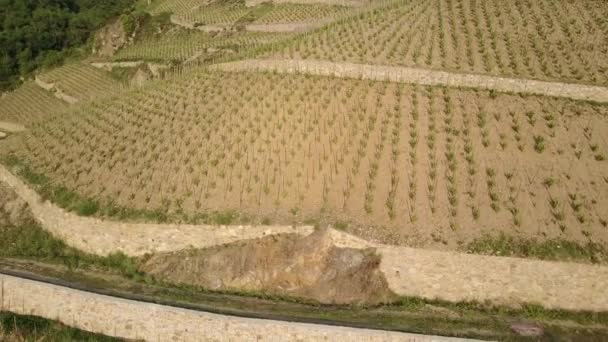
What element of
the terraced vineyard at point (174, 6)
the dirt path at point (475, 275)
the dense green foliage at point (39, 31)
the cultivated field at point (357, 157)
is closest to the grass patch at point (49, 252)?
the cultivated field at point (357, 157)

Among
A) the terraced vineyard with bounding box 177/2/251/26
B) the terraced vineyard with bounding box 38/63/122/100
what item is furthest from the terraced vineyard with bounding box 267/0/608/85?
the terraced vineyard with bounding box 177/2/251/26

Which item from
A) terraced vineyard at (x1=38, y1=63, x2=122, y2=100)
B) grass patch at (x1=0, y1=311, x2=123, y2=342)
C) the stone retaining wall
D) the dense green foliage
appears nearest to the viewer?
grass patch at (x1=0, y1=311, x2=123, y2=342)

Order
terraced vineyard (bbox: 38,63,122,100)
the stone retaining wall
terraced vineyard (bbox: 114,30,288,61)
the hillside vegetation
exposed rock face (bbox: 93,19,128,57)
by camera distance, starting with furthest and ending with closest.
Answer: exposed rock face (bbox: 93,19,128,57) < terraced vineyard (bbox: 38,63,122,100) < terraced vineyard (bbox: 114,30,288,61) < the hillside vegetation < the stone retaining wall

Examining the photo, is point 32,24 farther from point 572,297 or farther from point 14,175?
point 572,297

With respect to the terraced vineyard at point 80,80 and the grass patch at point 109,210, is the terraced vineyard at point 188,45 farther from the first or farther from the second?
the grass patch at point 109,210

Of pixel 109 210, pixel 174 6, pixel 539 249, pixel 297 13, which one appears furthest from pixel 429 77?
pixel 174 6

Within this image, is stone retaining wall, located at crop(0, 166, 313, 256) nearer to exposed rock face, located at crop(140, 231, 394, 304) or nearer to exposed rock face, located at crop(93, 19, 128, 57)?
exposed rock face, located at crop(140, 231, 394, 304)

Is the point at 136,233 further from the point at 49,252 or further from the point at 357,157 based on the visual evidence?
the point at 357,157
